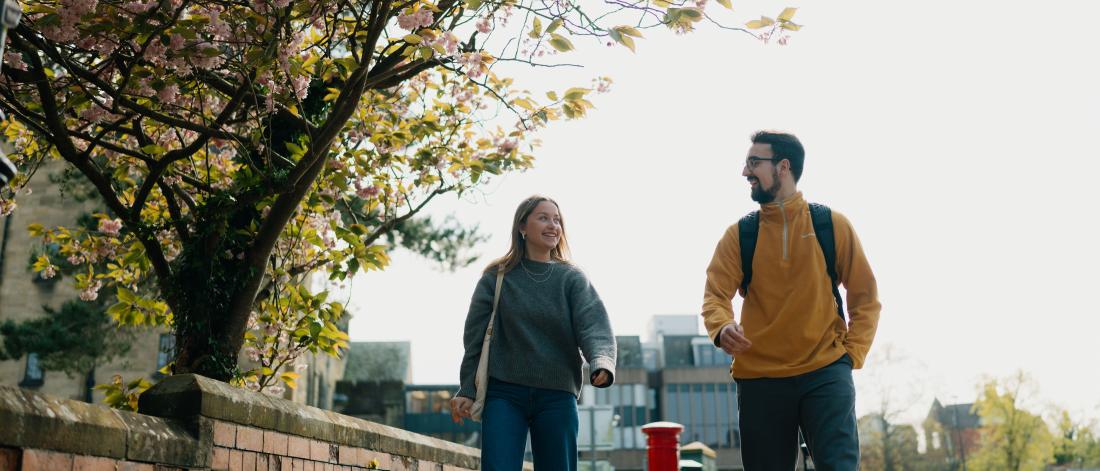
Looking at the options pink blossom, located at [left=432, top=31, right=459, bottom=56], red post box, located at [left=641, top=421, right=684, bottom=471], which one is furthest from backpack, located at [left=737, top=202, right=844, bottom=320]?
red post box, located at [left=641, top=421, right=684, bottom=471]

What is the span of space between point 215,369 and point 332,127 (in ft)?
6.75

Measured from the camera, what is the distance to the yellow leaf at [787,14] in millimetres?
5480

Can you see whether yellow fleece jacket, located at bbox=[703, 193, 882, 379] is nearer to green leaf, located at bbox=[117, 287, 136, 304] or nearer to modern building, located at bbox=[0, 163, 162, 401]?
green leaf, located at bbox=[117, 287, 136, 304]

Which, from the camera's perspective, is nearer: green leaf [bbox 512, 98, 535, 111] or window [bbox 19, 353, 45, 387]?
green leaf [bbox 512, 98, 535, 111]

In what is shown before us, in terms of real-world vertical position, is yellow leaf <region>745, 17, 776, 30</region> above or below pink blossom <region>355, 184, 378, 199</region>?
below

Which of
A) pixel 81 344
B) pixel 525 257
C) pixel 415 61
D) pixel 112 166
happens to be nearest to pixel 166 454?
pixel 525 257

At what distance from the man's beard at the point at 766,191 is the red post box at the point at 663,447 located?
5760 millimetres

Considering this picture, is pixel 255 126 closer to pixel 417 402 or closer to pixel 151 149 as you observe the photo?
pixel 151 149

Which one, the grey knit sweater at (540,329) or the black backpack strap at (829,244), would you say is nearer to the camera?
the black backpack strap at (829,244)

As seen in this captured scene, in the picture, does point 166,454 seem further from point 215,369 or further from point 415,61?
point 415,61

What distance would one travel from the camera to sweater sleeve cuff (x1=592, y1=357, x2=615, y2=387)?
4.49 meters

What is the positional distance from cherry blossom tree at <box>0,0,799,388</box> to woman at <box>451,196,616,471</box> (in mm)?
1272

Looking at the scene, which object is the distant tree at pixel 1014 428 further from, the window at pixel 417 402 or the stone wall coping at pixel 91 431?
the stone wall coping at pixel 91 431

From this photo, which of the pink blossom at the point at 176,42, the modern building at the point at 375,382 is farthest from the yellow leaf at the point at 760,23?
the modern building at the point at 375,382
